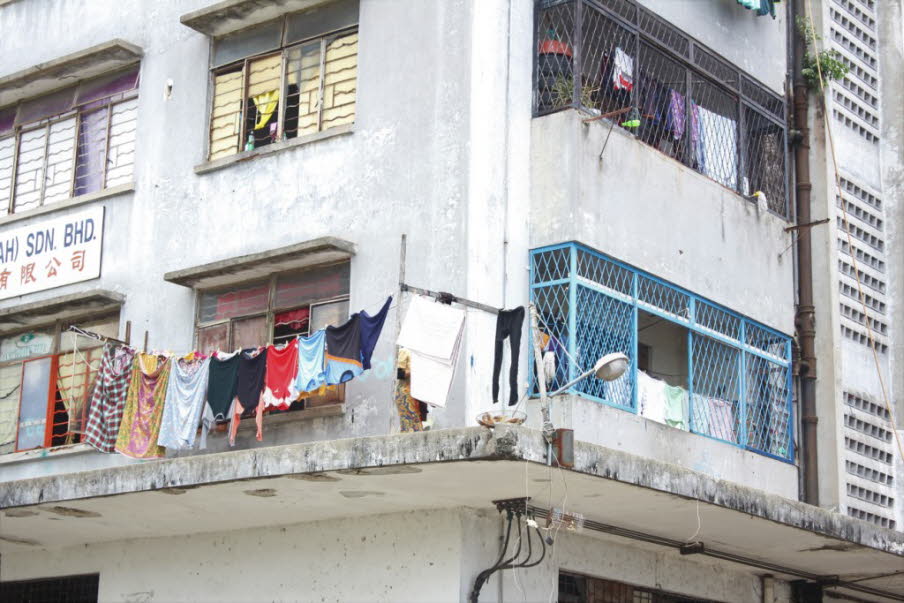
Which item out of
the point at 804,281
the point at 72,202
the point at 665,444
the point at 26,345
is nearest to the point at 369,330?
the point at 665,444

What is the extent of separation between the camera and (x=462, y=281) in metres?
13.2

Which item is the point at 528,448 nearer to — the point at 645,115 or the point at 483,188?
the point at 483,188

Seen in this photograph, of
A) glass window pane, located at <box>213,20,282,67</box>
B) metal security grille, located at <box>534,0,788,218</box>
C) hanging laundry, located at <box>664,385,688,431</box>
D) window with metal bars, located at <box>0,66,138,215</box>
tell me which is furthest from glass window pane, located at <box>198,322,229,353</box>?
hanging laundry, located at <box>664,385,688,431</box>

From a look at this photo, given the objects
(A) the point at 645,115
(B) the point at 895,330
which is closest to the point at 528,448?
(A) the point at 645,115

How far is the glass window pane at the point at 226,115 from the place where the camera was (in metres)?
15.7

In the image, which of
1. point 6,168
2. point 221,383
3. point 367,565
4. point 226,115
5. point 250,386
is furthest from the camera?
point 6,168

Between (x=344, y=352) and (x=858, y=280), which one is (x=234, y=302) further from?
(x=858, y=280)

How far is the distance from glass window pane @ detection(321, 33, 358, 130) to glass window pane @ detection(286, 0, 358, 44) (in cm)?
18

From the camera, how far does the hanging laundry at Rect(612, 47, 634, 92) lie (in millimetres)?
15094

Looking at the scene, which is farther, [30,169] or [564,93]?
[30,169]

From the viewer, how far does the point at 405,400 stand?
42.9ft

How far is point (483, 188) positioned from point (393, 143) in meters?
1.19

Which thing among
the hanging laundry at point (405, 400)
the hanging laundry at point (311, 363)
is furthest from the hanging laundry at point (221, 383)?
the hanging laundry at point (405, 400)

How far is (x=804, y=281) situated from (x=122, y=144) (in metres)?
8.42
